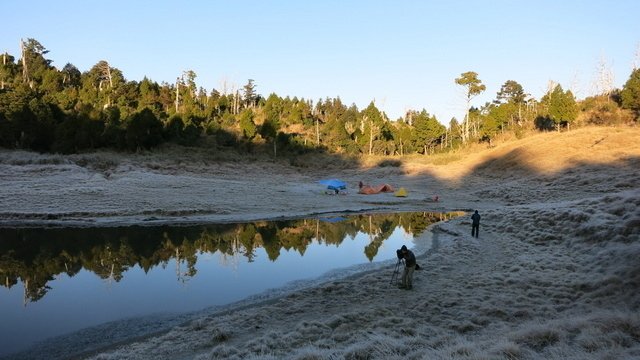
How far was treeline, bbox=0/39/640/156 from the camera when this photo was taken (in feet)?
213

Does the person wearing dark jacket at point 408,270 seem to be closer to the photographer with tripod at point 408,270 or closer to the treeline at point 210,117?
the photographer with tripod at point 408,270

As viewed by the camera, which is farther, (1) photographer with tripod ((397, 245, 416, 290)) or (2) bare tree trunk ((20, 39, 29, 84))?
(2) bare tree trunk ((20, 39, 29, 84))

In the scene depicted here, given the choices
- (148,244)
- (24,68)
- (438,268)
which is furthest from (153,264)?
(24,68)

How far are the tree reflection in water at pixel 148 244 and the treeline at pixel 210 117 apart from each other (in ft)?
130

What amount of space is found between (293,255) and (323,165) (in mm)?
59986

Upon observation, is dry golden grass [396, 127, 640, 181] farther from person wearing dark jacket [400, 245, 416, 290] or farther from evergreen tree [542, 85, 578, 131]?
person wearing dark jacket [400, 245, 416, 290]

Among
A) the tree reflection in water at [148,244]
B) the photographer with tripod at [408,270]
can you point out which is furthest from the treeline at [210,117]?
the photographer with tripod at [408,270]

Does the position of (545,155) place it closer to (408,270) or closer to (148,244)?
(408,270)

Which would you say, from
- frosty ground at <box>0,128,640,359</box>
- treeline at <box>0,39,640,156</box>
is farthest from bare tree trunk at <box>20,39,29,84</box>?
frosty ground at <box>0,128,640,359</box>

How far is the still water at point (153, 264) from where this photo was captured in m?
15.5

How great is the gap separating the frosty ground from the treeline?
986cm

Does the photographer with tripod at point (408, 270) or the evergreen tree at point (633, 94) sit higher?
the evergreen tree at point (633, 94)

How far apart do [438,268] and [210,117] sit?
265ft

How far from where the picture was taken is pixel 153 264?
2252 cm
